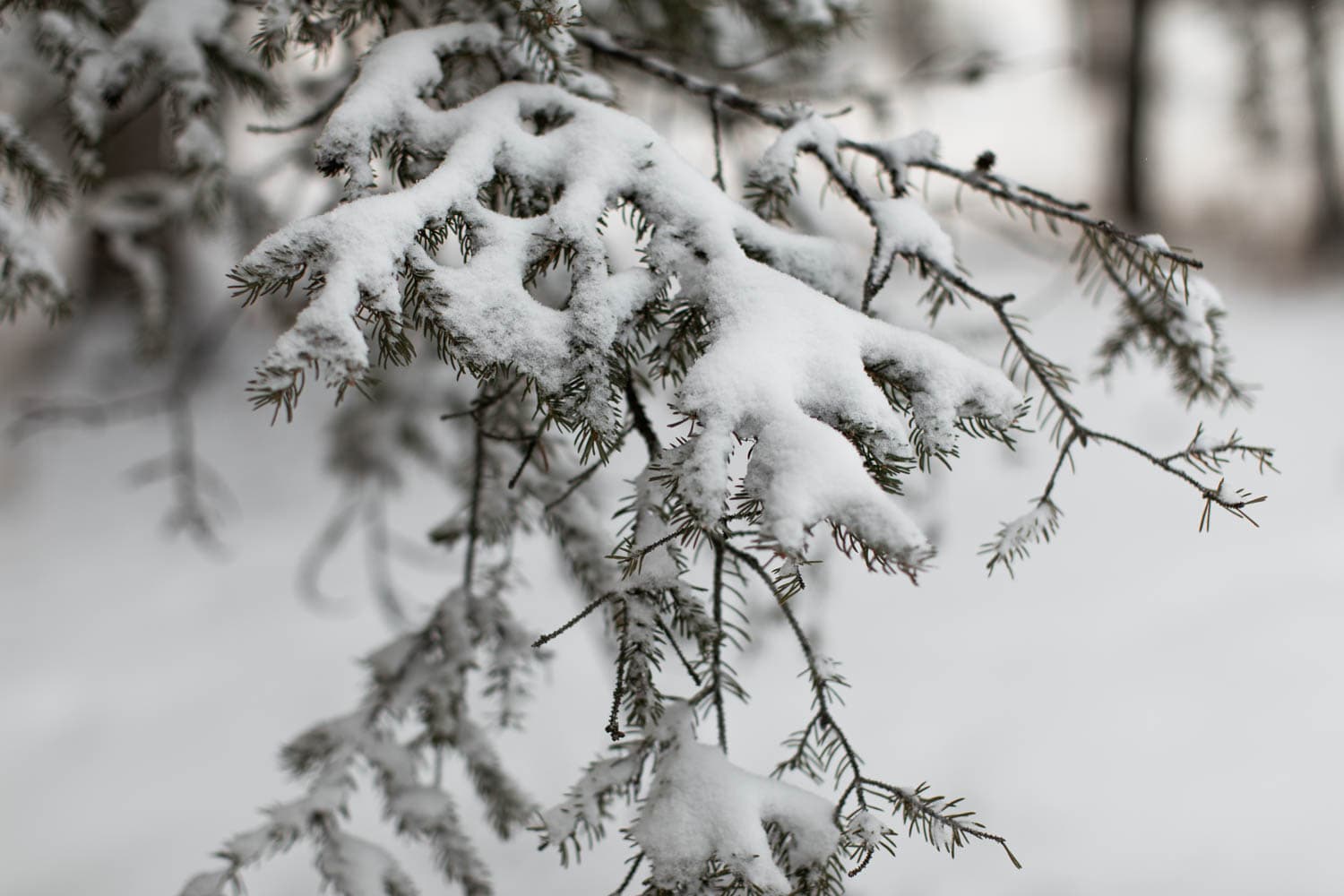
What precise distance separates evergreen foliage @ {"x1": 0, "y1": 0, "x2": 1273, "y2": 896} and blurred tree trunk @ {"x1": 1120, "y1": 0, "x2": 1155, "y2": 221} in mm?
10032

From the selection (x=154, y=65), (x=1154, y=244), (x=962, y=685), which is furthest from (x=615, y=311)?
(x=962, y=685)

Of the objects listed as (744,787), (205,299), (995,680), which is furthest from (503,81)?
(205,299)

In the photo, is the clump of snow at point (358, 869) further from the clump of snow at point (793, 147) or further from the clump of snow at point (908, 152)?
the clump of snow at point (908, 152)

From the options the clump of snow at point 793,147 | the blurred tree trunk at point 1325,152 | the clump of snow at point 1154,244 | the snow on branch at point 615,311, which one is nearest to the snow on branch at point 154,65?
the snow on branch at point 615,311

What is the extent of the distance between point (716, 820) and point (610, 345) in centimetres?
64

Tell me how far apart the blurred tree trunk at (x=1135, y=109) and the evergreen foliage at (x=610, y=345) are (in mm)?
10032

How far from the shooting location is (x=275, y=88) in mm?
1802

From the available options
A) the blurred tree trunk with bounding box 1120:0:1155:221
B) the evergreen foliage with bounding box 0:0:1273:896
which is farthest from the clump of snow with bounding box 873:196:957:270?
the blurred tree trunk with bounding box 1120:0:1155:221

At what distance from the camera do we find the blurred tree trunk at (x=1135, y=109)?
10.2 metres

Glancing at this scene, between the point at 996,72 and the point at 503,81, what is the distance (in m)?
1.56

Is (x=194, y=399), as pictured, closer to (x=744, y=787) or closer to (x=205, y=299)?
(x=205, y=299)

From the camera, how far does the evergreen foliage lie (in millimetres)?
1020

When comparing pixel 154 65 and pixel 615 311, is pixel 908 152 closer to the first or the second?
pixel 615 311

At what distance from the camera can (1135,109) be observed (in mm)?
10312
